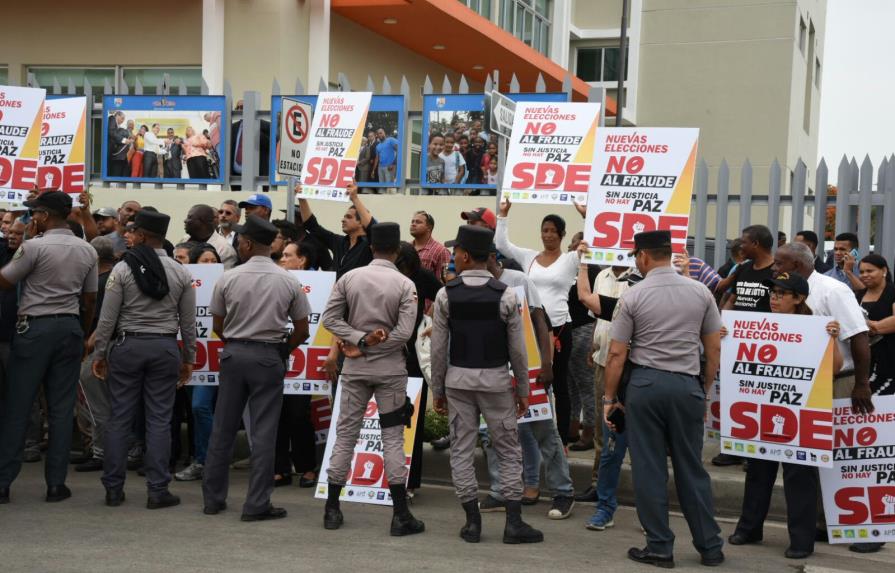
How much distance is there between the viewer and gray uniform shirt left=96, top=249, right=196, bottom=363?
26.5 feet

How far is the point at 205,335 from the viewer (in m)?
9.22

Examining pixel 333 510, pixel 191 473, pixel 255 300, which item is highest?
pixel 255 300

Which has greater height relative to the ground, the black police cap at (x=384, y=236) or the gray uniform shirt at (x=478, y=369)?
the black police cap at (x=384, y=236)

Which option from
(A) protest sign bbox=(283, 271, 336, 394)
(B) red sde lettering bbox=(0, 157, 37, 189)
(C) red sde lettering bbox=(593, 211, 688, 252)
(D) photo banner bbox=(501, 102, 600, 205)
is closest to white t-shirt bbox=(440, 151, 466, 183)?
(D) photo banner bbox=(501, 102, 600, 205)

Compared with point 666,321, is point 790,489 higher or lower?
lower

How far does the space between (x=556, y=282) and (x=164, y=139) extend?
8516 millimetres

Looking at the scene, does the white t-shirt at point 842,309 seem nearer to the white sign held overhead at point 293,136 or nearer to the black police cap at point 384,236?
the black police cap at point 384,236

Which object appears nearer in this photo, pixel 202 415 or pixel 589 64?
pixel 202 415

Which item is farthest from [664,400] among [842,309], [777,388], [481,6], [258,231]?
[481,6]

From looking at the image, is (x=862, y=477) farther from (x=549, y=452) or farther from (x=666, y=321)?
(x=549, y=452)

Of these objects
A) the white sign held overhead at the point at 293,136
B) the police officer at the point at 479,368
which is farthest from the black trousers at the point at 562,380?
the white sign held overhead at the point at 293,136

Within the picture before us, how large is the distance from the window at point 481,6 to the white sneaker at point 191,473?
20123mm

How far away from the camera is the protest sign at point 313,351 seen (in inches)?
348

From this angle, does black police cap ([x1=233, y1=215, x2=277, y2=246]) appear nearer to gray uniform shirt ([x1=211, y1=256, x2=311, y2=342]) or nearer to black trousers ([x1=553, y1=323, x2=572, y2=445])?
gray uniform shirt ([x1=211, y1=256, x2=311, y2=342])
